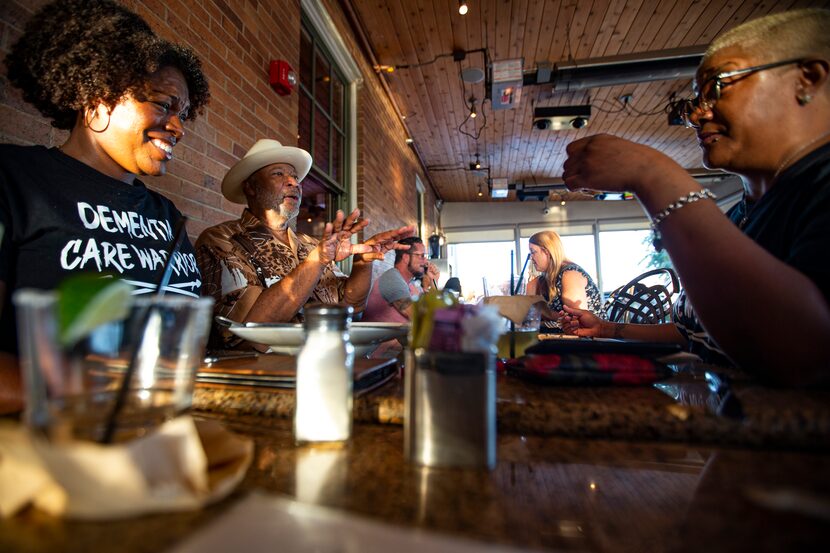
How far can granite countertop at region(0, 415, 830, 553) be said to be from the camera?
319 millimetres

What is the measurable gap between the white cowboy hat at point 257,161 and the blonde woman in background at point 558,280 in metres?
1.99

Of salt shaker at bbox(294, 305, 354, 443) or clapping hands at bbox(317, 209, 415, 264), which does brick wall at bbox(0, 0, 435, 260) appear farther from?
salt shaker at bbox(294, 305, 354, 443)

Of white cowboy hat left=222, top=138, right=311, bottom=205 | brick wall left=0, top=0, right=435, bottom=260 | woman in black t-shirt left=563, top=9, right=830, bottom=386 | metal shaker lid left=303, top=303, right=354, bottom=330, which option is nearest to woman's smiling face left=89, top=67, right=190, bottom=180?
brick wall left=0, top=0, right=435, bottom=260

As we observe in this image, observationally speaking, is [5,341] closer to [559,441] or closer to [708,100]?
[559,441]

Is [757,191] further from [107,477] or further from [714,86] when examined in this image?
[107,477]

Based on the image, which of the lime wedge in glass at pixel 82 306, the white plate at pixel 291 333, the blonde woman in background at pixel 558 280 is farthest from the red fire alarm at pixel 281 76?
the lime wedge in glass at pixel 82 306

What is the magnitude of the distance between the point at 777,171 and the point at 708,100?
0.24 meters

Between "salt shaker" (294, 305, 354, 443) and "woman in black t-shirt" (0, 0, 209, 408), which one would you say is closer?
"salt shaker" (294, 305, 354, 443)

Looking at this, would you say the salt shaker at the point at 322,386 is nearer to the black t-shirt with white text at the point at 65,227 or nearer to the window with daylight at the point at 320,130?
the black t-shirt with white text at the point at 65,227

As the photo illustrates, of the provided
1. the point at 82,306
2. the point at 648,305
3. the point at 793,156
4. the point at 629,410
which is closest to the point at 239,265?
the point at 82,306

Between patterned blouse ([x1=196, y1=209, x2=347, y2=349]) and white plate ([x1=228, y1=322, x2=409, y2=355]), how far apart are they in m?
0.80

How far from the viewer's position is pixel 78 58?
Result: 46.8 inches

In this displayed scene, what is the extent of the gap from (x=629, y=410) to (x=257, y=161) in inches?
73.5

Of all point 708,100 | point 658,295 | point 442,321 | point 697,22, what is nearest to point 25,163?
point 442,321
